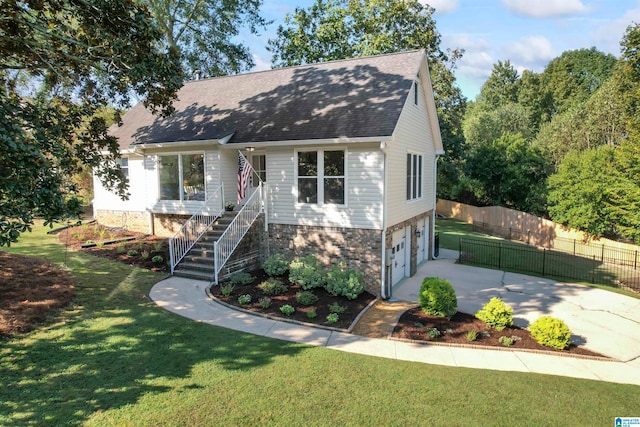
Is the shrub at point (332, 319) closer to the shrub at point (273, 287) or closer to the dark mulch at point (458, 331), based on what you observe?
the dark mulch at point (458, 331)

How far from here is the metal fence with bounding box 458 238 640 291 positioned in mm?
16359

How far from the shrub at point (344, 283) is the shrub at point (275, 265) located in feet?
5.96

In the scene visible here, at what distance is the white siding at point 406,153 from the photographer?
1252 centimetres

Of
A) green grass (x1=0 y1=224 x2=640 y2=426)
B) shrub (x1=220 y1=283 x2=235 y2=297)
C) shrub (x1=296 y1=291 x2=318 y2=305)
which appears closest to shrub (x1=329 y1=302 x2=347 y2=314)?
shrub (x1=296 y1=291 x2=318 y2=305)

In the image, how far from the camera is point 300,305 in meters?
10.7

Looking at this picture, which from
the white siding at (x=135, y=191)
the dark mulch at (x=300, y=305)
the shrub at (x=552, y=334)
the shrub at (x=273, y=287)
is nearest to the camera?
the shrub at (x=552, y=334)

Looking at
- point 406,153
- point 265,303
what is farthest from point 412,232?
point 265,303

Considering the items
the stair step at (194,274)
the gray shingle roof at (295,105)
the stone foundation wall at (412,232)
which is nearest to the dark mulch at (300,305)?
the stair step at (194,274)

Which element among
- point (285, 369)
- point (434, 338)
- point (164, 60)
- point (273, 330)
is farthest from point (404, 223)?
point (164, 60)

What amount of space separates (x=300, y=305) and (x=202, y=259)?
427cm

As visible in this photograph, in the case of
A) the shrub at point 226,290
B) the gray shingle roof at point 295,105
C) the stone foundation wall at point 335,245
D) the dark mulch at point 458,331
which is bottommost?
the dark mulch at point 458,331

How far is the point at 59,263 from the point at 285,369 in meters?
10.2

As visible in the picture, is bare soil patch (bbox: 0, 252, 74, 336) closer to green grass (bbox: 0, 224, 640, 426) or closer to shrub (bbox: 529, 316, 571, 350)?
green grass (bbox: 0, 224, 640, 426)

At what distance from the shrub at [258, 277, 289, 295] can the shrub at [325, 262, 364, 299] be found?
4.42ft
